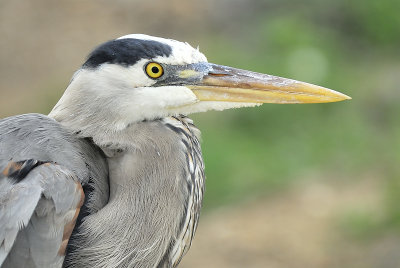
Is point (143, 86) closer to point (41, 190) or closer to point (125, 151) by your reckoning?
point (125, 151)

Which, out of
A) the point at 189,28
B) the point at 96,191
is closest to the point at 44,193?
the point at 96,191

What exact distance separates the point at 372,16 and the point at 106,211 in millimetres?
6490

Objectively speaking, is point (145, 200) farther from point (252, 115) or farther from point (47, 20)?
point (47, 20)

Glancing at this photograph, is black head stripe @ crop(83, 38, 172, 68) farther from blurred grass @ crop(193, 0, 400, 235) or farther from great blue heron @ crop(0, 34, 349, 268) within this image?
blurred grass @ crop(193, 0, 400, 235)

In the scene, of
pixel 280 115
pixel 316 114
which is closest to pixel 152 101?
pixel 280 115

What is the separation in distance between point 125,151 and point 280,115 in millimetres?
4557

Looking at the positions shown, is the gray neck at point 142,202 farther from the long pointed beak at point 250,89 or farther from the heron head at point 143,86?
the long pointed beak at point 250,89

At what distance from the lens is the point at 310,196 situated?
6520 mm

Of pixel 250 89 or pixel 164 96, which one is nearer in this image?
pixel 164 96

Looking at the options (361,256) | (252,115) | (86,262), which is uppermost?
(86,262)

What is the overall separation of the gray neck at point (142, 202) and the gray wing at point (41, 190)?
0.09m

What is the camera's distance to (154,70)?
10.1ft

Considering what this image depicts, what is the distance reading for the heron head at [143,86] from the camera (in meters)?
3.04

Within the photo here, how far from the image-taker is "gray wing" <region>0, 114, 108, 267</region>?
2.71 meters
